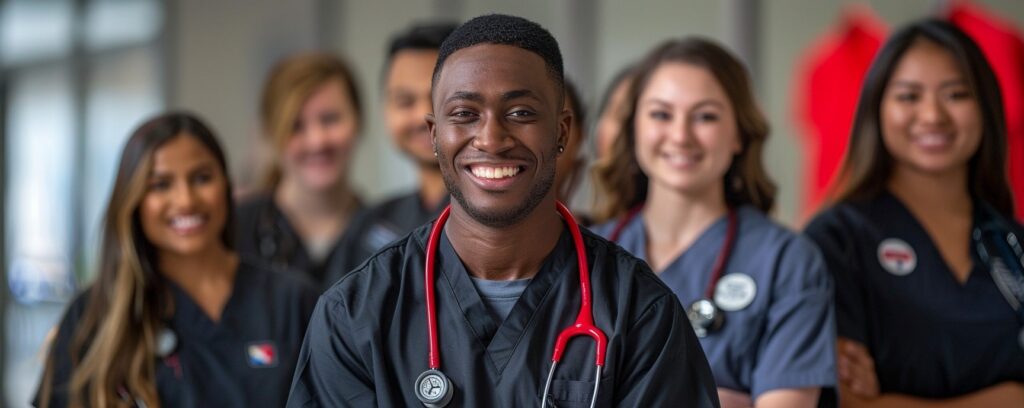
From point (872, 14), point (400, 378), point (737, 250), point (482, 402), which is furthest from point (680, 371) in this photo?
point (872, 14)

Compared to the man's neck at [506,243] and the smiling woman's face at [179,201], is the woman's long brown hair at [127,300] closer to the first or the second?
the smiling woman's face at [179,201]

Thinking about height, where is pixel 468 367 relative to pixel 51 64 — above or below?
below

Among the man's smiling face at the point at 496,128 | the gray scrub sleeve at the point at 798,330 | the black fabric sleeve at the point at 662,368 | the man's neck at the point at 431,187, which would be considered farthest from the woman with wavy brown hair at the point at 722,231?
the man's smiling face at the point at 496,128

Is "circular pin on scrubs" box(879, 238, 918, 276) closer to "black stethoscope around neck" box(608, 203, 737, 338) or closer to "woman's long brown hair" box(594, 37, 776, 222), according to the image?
"woman's long brown hair" box(594, 37, 776, 222)

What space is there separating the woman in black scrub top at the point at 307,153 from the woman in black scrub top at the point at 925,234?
5.40ft

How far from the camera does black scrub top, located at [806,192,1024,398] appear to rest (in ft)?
8.05

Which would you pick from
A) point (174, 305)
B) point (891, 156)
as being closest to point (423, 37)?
point (174, 305)

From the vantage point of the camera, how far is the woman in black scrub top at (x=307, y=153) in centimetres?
367

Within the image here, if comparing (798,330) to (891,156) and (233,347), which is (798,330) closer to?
(891,156)

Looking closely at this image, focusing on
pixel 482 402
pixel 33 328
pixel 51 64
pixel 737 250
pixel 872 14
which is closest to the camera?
pixel 482 402

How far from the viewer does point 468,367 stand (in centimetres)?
164

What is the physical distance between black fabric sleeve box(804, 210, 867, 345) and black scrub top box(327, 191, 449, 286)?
3.87 feet

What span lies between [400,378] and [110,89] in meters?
6.30

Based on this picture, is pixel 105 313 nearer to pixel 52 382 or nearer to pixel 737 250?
pixel 52 382
